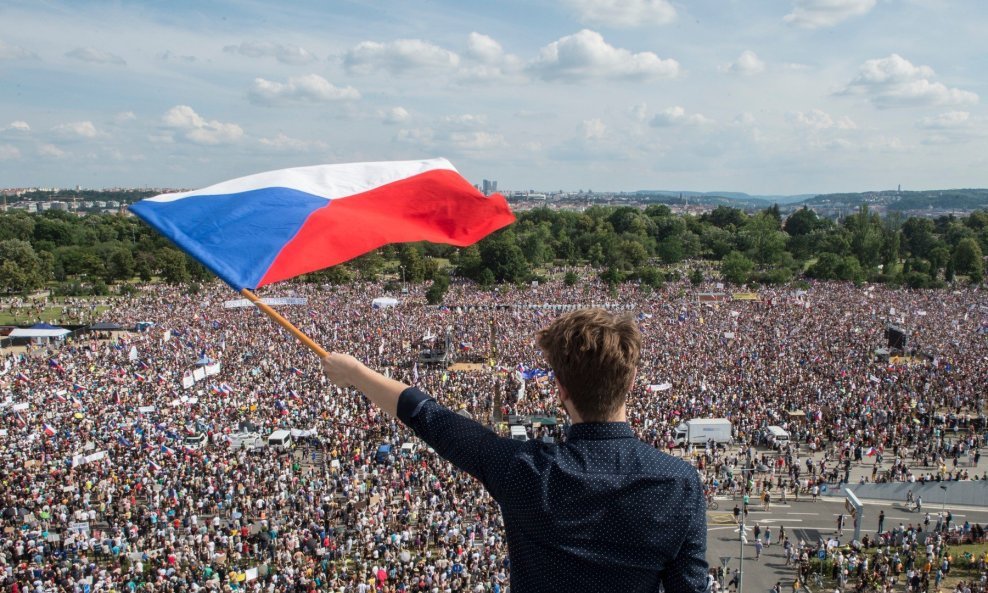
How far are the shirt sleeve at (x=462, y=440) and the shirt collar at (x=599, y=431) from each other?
0.16 m

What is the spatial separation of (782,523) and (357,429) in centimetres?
1302

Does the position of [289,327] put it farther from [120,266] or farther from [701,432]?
[120,266]

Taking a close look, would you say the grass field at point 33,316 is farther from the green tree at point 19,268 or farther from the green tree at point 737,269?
the green tree at point 737,269

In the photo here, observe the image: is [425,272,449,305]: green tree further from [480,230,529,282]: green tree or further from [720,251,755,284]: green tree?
[720,251,755,284]: green tree

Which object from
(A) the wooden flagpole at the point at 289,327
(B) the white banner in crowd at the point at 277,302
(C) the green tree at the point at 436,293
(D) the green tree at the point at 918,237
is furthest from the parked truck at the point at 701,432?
(D) the green tree at the point at 918,237

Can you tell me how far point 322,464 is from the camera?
67.0ft

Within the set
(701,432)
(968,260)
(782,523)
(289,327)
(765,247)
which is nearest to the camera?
(289,327)

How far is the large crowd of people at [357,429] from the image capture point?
606 inches

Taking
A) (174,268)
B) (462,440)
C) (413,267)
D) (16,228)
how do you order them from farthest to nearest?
(16,228), (413,267), (174,268), (462,440)

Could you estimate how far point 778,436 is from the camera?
2320cm

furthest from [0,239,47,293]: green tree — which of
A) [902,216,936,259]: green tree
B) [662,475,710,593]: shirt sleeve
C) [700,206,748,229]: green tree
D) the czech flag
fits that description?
[700,206,748,229]: green tree

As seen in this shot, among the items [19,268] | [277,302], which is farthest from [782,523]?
[19,268]

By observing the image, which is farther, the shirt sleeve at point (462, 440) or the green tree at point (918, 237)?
the green tree at point (918, 237)

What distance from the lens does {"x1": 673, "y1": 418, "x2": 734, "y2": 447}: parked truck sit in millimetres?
22656
